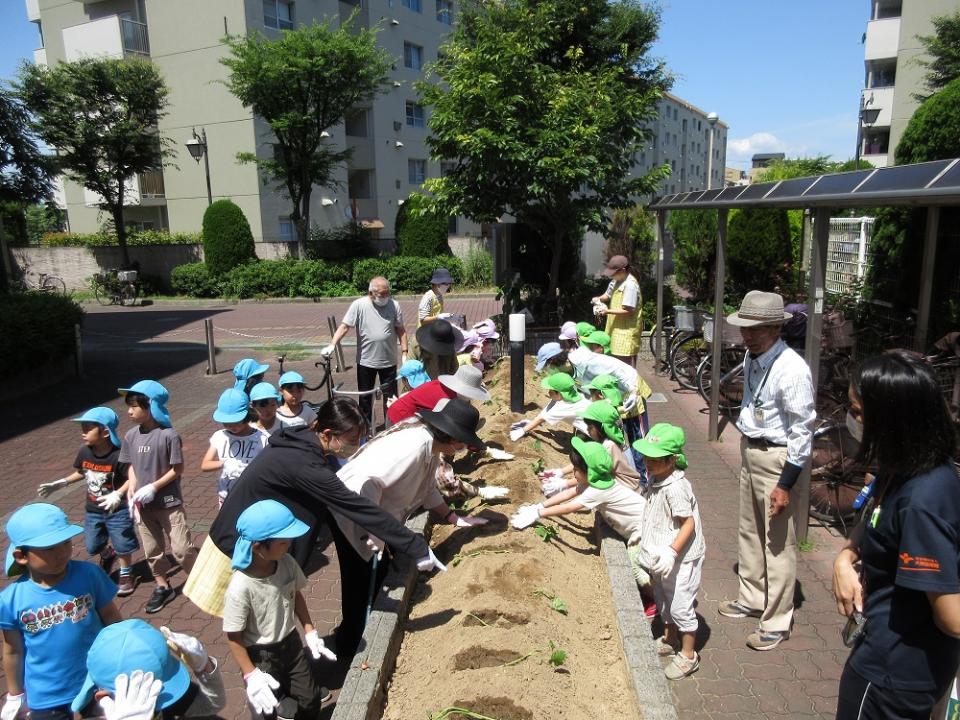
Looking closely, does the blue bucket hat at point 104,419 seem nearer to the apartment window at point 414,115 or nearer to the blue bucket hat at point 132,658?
the blue bucket hat at point 132,658

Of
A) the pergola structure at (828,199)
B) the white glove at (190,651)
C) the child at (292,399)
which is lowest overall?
the white glove at (190,651)

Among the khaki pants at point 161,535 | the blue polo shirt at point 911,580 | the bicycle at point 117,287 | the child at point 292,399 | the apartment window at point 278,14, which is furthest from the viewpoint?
the apartment window at point 278,14

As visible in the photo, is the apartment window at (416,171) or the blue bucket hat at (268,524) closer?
the blue bucket hat at (268,524)

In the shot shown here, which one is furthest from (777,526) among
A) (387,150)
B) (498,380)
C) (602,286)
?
(387,150)

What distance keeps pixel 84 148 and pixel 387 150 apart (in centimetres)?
1523

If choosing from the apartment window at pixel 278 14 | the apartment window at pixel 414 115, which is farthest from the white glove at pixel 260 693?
the apartment window at pixel 414 115

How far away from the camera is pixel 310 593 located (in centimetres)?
489

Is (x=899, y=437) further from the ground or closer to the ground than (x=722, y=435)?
further from the ground

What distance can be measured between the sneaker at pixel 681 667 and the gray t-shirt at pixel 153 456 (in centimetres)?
334

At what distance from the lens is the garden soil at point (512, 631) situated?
3100 mm

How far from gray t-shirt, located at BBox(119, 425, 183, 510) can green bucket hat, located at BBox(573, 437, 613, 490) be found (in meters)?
2.68

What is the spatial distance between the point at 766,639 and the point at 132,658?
11.3 feet

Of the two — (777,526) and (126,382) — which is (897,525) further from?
(126,382)

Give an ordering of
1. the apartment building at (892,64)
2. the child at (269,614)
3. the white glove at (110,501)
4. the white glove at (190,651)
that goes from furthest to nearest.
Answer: the apartment building at (892,64) < the white glove at (110,501) < the child at (269,614) < the white glove at (190,651)
